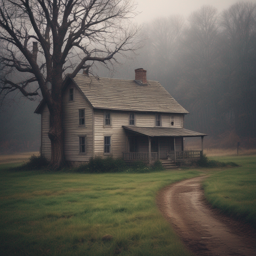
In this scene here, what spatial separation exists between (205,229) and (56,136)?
70.7 feet

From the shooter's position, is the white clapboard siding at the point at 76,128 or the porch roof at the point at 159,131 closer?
the white clapboard siding at the point at 76,128

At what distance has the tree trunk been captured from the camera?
27.6m

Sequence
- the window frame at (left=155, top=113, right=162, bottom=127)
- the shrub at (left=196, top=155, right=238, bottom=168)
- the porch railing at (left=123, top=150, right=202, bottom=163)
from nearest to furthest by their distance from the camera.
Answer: the porch railing at (left=123, top=150, right=202, bottom=163) < the shrub at (left=196, top=155, right=238, bottom=168) < the window frame at (left=155, top=113, right=162, bottom=127)

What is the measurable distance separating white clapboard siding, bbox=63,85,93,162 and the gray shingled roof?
1152mm

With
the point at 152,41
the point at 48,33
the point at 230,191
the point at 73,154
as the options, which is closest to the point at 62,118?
the point at 73,154

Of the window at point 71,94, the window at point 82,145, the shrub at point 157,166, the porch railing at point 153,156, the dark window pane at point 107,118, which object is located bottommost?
the shrub at point 157,166

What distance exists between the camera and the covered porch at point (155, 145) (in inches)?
1101

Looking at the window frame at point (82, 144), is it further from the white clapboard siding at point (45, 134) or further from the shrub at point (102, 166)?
the white clapboard siding at point (45, 134)

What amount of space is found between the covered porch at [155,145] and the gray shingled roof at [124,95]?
2.42m

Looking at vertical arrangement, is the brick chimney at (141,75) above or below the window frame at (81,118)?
above

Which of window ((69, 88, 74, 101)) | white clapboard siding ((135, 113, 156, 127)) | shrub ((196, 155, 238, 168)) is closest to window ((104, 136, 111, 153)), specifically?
white clapboard siding ((135, 113, 156, 127))

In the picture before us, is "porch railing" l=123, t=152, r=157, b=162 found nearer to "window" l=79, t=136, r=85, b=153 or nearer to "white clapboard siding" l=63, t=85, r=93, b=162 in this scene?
"white clapboard siding" l=63, t=85, r=93, b=162

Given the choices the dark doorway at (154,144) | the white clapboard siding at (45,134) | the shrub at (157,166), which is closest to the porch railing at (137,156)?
the shrub at (157,166)

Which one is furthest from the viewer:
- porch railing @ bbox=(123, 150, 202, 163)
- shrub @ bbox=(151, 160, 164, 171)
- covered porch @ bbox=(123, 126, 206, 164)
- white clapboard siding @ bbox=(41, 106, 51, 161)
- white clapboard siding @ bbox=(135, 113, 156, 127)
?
white clapboard siding @ bbox=(41, 106, 51, 161)
